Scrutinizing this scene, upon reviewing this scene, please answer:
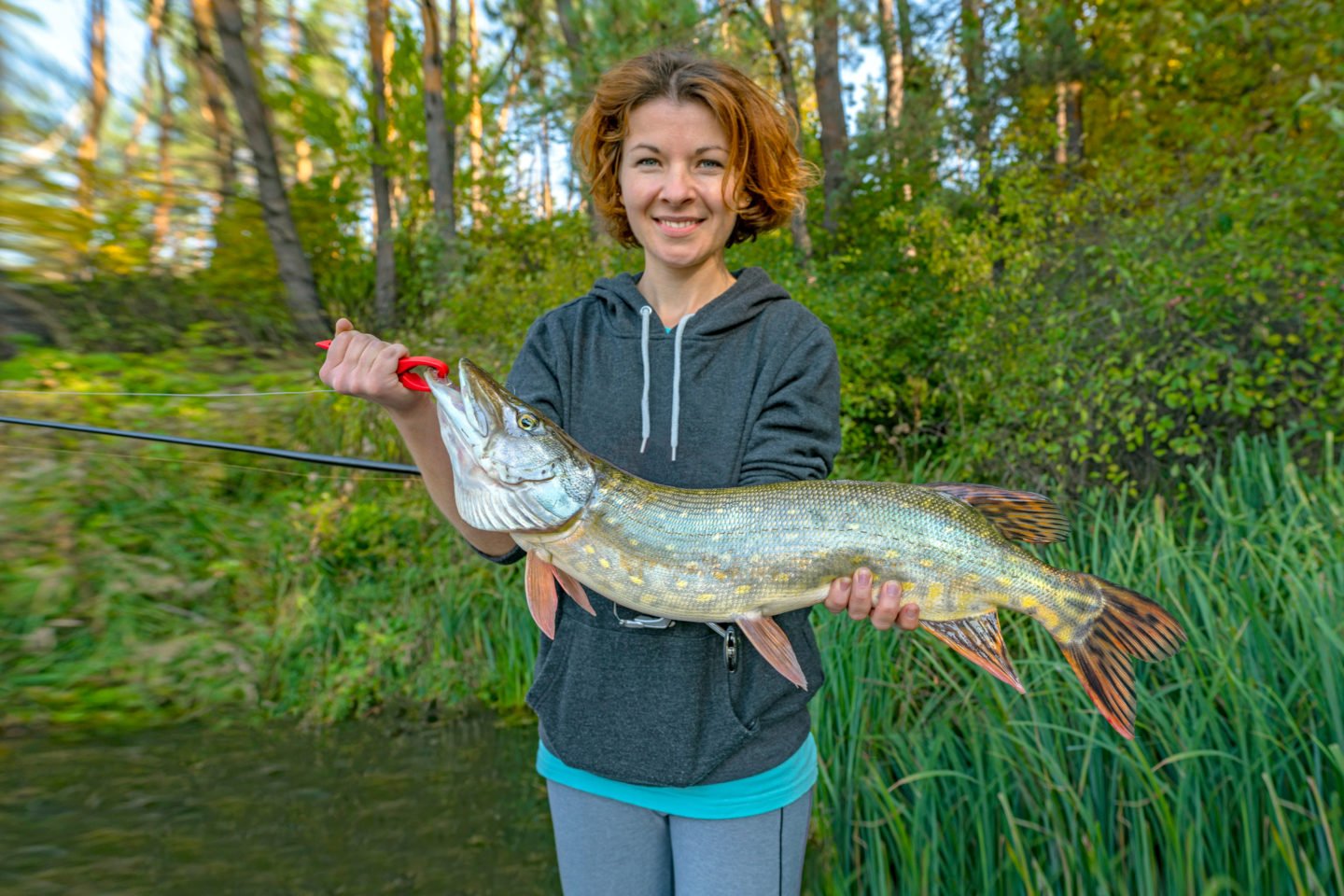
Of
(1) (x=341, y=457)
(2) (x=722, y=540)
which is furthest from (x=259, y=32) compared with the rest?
(2) (x=722, y=540)

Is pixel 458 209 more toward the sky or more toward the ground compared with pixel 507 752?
more toward the sky

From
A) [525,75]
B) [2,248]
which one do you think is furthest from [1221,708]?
[525,75]

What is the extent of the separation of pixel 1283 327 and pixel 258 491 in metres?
6.70

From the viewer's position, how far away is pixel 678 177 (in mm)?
1584

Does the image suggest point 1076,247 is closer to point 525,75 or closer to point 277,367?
point 277,367

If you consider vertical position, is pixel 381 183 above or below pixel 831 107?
above

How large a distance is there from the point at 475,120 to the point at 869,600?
18.8 metres

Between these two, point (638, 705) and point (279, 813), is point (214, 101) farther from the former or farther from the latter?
point (638, 705)

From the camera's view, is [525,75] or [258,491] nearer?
[258,491]

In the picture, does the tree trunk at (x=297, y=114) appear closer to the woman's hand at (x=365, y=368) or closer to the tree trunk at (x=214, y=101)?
the tree trunk at (x=214, y=101)

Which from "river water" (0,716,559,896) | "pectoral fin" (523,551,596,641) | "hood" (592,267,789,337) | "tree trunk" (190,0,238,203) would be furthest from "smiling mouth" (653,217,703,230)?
"tree trunk" (190,0,238,203)

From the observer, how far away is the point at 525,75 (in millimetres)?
15219

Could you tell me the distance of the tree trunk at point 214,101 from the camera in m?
9.56

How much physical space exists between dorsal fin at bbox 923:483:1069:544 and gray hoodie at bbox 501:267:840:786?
0.27 metres
